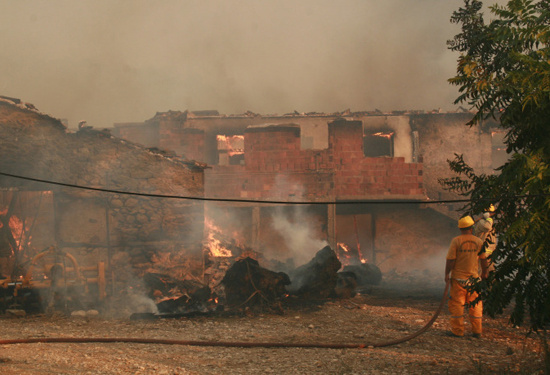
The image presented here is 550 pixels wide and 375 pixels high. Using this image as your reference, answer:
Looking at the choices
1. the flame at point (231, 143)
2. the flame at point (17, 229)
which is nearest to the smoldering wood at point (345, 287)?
the flame at point (17, 229)

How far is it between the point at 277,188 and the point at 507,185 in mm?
17164

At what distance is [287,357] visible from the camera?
7.13 m

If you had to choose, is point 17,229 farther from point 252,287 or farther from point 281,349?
point 281,349

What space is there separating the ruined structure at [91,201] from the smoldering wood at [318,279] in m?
3.58

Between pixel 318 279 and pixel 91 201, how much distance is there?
648 cm

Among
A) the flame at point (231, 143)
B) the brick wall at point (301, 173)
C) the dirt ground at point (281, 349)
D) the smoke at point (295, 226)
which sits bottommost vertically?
the dirt ground at point (281, 349)

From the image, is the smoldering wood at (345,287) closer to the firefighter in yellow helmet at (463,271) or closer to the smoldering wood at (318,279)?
the smoldering wood at (318,279)

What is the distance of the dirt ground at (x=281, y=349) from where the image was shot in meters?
6.38

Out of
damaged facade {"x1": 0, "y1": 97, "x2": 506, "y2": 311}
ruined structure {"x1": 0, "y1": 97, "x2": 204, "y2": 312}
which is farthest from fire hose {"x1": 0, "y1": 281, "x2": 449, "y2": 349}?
ruined structure {"x1": 0, "y1": 97, "x2": 204, "y2": 312}

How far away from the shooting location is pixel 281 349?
7.67m

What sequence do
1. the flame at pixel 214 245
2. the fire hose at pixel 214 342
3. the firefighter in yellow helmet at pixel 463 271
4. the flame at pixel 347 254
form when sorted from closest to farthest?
the fire hose at pixel 214 342 < the firefighter in yellow helmet at pixel 463 271 < the flame at pixel 214 245 < the flame at pixel 347 254

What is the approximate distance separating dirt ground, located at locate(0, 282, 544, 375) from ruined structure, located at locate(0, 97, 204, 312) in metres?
3.16

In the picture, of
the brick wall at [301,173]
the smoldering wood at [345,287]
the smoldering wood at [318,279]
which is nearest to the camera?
the smoldering wood at [318,279]

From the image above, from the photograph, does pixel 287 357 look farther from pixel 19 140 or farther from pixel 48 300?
pixel 19 140
